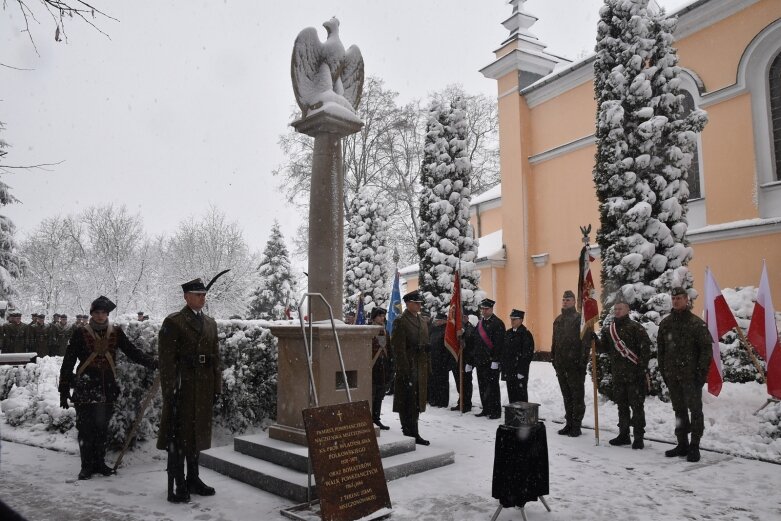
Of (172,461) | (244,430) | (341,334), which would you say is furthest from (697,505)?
(244,430)

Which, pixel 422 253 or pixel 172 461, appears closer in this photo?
pixel 172 461

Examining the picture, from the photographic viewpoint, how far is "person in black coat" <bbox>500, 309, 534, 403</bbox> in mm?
10195

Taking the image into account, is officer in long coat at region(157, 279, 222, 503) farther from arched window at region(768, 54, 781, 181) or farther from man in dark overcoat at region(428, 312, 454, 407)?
arched window at region(768, 54, 781, 181)

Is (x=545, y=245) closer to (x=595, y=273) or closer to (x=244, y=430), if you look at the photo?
(x=595, y=273)

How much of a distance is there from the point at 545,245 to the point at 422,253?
4470 mm

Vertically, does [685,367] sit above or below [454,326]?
below

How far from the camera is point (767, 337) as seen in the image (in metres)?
8.48

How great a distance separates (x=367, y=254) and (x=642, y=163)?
56.4 ft

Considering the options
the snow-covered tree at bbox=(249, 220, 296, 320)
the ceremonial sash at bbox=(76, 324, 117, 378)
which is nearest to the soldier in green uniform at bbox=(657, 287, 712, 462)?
the ceremonial sash at bbox=(76, 324, 117, 378)

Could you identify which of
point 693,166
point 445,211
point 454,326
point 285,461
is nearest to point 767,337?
point 454,326

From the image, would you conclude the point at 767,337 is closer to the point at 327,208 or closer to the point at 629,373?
the point at 629,373

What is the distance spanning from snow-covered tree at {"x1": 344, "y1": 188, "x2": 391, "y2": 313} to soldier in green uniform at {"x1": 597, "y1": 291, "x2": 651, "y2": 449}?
19565 mm

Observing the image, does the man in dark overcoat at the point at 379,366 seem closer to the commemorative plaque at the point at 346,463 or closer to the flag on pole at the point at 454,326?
the flag on pole at the point at 454,326

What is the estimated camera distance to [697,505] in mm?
5367
